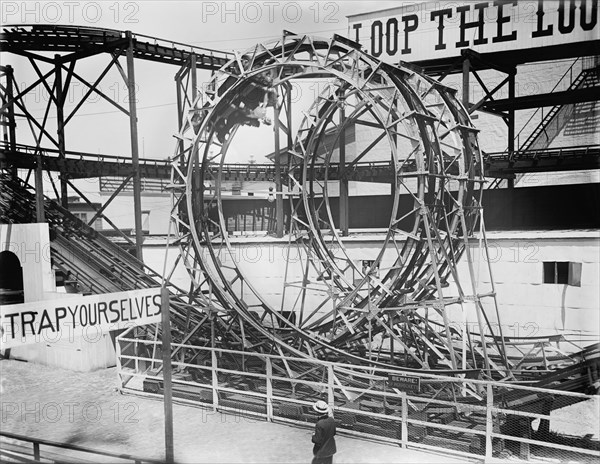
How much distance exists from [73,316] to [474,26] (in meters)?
9.50

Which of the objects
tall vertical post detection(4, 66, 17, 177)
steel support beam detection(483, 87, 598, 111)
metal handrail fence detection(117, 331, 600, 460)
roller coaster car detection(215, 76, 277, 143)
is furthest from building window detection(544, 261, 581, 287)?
tall vertical post detection(4, 66, 17, 177)

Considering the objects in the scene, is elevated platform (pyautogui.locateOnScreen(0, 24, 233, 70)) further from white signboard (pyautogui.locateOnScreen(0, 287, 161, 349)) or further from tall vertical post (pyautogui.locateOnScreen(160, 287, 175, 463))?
tall vertical post (pyautogui.locateOnScreen(160, 287, 175, 463))

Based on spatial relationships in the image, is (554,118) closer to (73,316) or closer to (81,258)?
(81,258)

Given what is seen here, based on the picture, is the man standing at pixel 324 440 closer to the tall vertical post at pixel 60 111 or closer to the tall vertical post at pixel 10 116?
the tall vertical post at pixel 10 116

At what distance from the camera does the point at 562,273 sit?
12672 mm

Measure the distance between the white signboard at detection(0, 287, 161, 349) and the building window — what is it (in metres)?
9.98

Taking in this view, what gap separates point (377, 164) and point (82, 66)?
11.0m

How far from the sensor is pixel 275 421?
891 cm

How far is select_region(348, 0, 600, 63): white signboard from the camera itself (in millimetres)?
9977

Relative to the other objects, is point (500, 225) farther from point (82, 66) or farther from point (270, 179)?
point (82, 66)

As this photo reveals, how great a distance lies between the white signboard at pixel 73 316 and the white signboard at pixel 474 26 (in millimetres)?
6601

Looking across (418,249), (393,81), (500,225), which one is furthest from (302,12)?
(500,225)

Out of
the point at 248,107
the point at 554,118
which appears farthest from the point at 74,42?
the point at 554,118

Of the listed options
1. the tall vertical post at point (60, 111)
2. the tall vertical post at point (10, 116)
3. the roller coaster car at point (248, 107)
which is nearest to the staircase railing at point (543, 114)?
the roller coaster car at point (248, 107)
